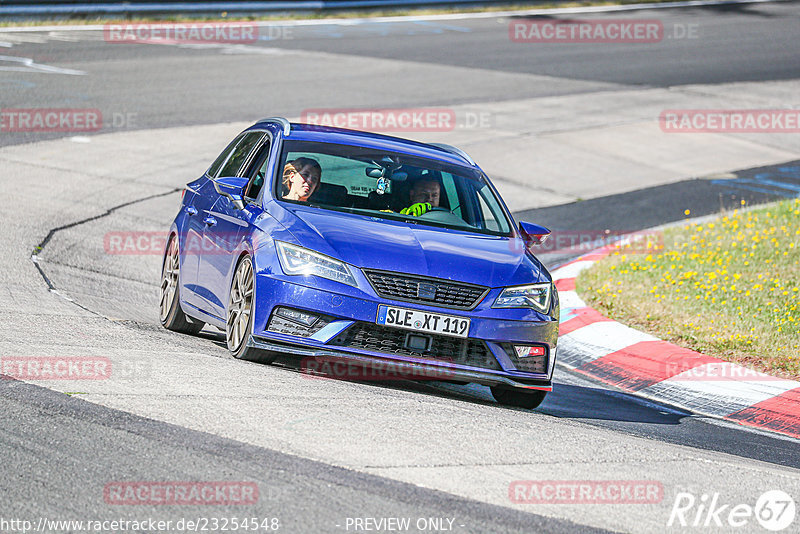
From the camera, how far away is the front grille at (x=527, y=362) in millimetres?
7004

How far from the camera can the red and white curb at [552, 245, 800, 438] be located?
318 inches

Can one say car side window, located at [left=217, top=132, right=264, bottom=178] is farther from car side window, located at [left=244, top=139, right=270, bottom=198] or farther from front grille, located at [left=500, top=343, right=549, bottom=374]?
front grille, located at [left=500, top=343, right=549, bottom=374]

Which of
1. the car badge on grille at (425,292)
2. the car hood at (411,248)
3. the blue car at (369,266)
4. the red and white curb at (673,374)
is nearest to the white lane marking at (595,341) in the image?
the red and white curb at (673,374)

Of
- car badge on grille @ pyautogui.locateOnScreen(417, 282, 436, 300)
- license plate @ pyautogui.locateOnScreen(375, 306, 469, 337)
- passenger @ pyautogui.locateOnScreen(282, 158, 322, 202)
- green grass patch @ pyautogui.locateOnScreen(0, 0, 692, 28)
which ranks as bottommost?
license plate @ pyautogui.locateOnScreen(375, 306, 469, 337)

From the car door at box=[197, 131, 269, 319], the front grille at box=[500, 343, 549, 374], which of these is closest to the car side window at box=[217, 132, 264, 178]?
the car door at box=[197, 131, 269, 319]

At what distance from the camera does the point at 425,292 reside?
6766 millimetres

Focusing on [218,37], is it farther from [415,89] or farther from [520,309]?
[520,309]

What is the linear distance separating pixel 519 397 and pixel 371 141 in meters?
2.21

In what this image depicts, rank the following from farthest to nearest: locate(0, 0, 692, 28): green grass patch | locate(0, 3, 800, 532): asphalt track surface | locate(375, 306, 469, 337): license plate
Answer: locate(0, 0, 692, 28): green grass patch
locate(375, 306, 469, 337): license plate
locate(0, 3, 800, 532): asphalt track surface

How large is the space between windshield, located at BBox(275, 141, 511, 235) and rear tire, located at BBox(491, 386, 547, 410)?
1112 mm

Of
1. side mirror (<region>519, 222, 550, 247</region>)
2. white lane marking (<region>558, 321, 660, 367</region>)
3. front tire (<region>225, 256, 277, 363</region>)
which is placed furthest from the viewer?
white lane marking (<region>558, 321, 660, 367</region>)

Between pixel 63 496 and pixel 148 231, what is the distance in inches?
329

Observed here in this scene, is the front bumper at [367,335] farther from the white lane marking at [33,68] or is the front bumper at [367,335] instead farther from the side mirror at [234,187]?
the white lane marking at [33,68]

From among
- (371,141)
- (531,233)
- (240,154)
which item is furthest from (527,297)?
(240,154)
